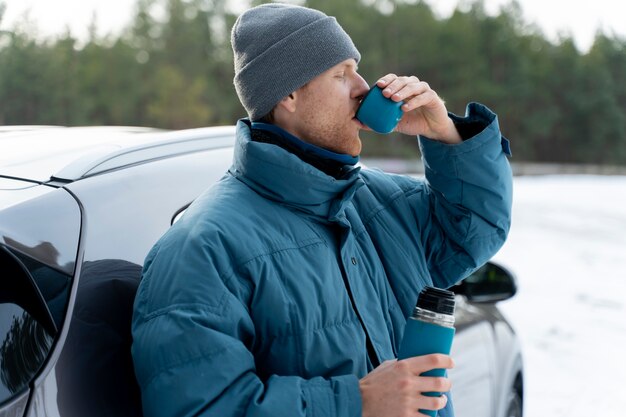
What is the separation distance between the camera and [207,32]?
222ft

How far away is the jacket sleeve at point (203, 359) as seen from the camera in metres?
1.61

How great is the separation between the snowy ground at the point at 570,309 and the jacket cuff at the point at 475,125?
284 centimetres

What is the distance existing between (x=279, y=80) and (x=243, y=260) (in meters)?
0.57

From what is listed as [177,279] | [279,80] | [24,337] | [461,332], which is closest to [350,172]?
[279,80]

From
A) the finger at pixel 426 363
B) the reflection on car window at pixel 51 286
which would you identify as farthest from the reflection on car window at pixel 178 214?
the finger at pixel 426 363

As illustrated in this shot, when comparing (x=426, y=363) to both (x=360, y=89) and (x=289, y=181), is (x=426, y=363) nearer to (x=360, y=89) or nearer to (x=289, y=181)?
(x=289, y=181)

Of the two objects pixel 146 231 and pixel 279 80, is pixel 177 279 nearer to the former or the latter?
pixel 146 231

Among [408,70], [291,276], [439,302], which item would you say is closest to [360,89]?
[291,276]

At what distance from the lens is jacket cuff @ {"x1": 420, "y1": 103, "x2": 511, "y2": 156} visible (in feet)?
7.62

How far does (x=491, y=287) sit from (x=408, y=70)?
71.8 metres

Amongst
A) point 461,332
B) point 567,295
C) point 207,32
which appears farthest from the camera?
point 207,32

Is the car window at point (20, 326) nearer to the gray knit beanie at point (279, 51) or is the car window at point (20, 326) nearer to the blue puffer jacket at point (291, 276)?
the blue puffer jacket at point (291, 276)

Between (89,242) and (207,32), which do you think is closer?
(89,242)

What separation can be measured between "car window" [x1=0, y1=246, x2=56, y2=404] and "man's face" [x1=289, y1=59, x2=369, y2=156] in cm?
84
